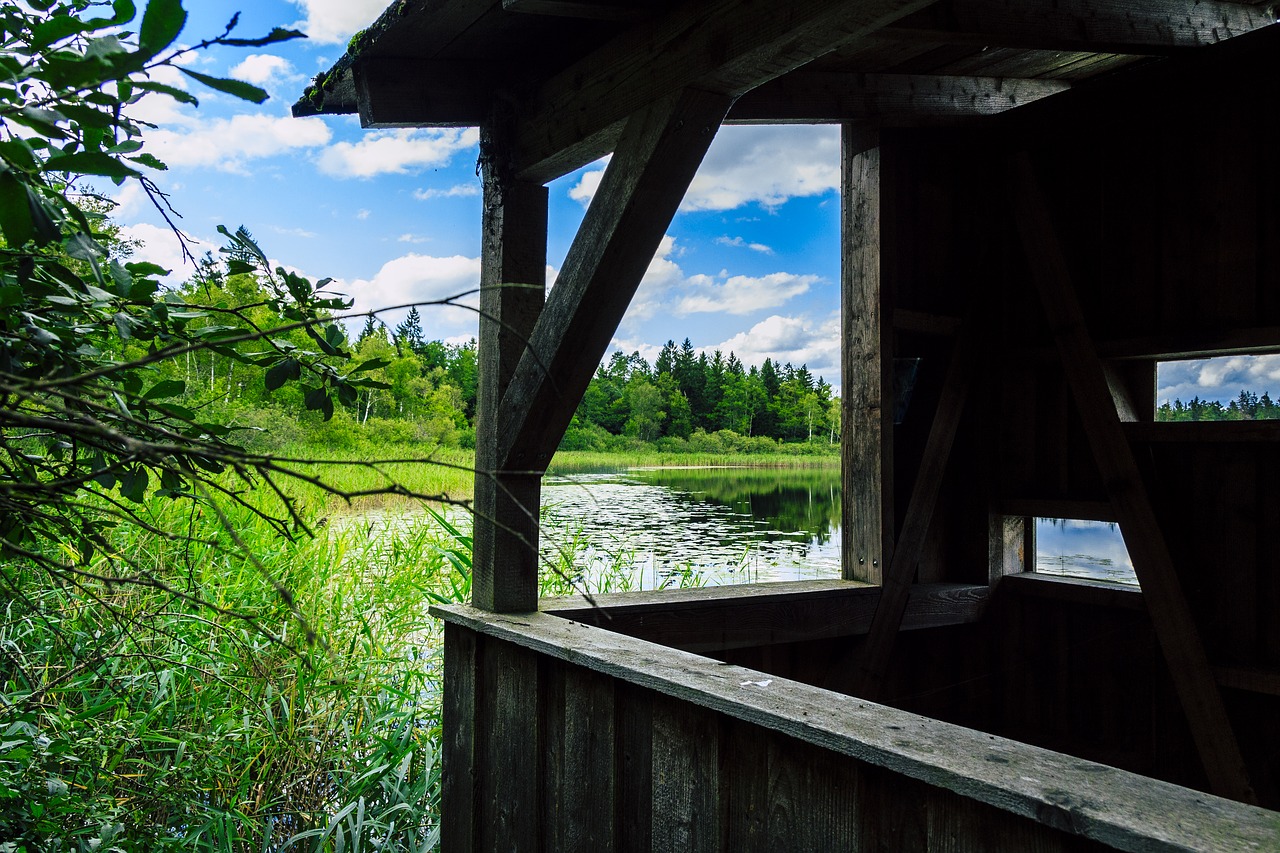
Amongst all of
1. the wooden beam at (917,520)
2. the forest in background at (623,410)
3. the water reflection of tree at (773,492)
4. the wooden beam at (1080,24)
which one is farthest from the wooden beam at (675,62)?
the forest in background at (623,410)

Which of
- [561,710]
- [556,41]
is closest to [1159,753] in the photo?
[561,710]

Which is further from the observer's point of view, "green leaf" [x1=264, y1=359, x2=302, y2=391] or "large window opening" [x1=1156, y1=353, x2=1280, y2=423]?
"large window opening" [x1=1156, y1=353, x2=1280, y2=423]

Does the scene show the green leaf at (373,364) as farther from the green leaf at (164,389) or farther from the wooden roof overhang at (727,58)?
the wooden roof overhang at (727,58)

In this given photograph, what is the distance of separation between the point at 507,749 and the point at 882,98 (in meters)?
2.26

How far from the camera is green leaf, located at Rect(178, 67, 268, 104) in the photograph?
745 mm

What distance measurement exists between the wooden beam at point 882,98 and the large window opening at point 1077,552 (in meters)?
1.44

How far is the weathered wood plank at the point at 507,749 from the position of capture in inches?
87.1

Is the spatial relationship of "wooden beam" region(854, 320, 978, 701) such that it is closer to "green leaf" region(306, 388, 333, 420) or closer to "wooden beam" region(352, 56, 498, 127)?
"wooden beam" region(352, 56, 498, 127)

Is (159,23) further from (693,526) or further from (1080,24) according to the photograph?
(693,526)

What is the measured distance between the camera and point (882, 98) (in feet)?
9.82

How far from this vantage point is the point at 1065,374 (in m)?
3.00

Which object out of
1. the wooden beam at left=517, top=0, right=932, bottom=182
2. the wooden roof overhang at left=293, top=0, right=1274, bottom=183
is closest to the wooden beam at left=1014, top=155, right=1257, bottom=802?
the wooden roof overhang at left=293, top=0, right=1274, bottom=183

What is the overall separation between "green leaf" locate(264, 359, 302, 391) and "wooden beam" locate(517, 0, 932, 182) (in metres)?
0.94

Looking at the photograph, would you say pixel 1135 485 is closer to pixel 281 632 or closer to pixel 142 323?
pixel 142 323
